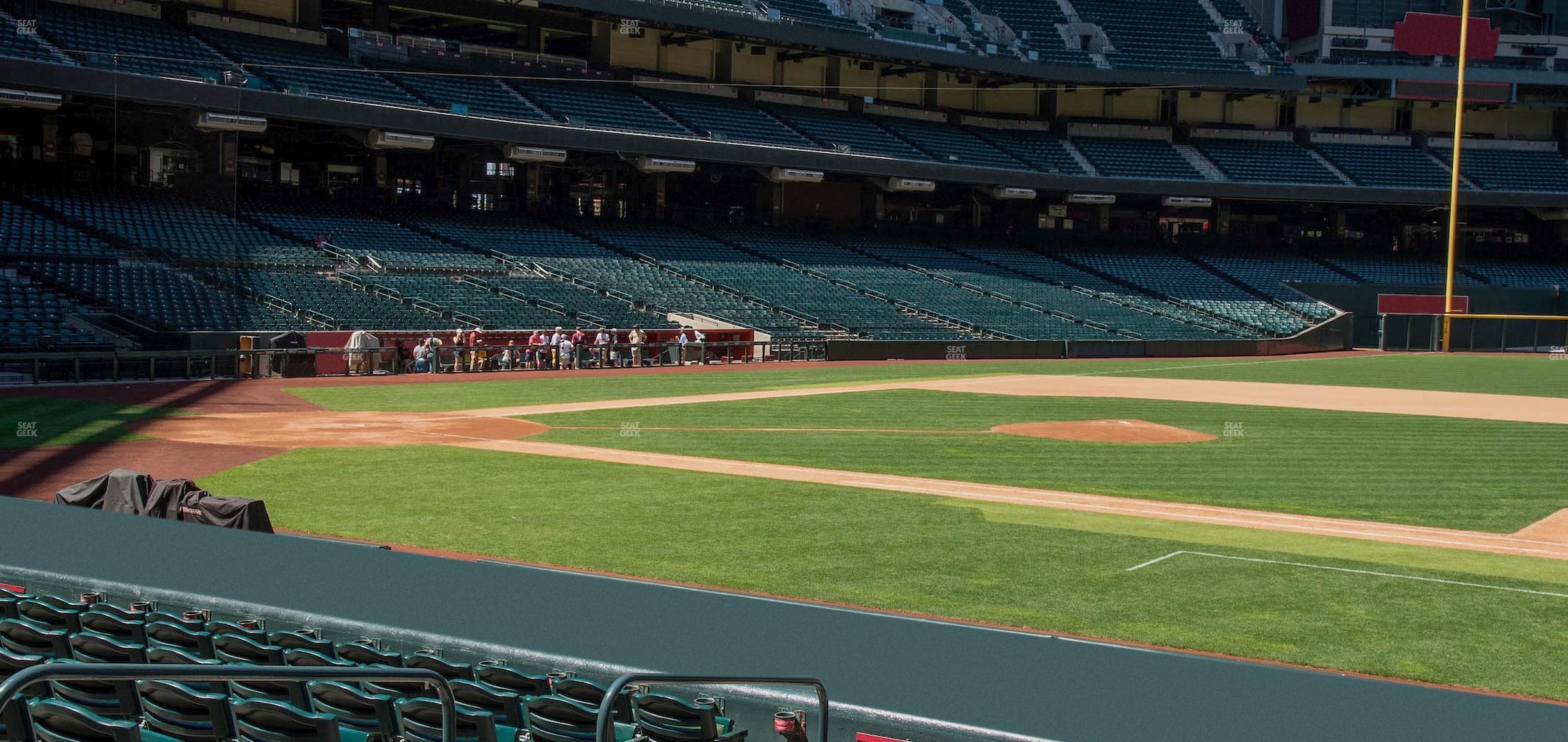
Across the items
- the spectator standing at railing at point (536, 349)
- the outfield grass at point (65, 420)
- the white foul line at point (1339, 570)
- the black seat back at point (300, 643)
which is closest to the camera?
the black seat back at point (300, 643)

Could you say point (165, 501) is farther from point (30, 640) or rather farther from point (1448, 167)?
point (1448, 167)

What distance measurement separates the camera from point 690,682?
4.02 m

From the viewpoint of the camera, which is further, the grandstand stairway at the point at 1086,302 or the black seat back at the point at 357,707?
the grandstand stairway at the point at 1086,302

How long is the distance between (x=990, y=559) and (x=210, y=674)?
897 cm

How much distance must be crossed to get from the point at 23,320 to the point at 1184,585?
2700cm

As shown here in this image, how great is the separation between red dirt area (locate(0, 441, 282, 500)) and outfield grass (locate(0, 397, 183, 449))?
0.67 meters

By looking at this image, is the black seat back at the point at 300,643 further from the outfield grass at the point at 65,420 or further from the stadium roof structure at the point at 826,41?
the stadium roof structure at the point at 826,41

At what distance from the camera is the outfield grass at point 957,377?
26438mm

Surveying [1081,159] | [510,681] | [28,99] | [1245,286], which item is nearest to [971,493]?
[510,681]

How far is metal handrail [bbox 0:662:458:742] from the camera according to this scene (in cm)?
295

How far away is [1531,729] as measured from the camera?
3783 mm

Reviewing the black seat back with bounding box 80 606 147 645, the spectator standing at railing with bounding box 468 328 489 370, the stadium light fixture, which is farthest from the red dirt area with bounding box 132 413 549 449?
the stadium light fixture

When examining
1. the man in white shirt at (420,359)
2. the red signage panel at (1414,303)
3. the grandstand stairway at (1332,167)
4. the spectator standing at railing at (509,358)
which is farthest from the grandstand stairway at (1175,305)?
the man in white shirt at (420,359)

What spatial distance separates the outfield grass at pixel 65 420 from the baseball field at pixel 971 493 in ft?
0.35
